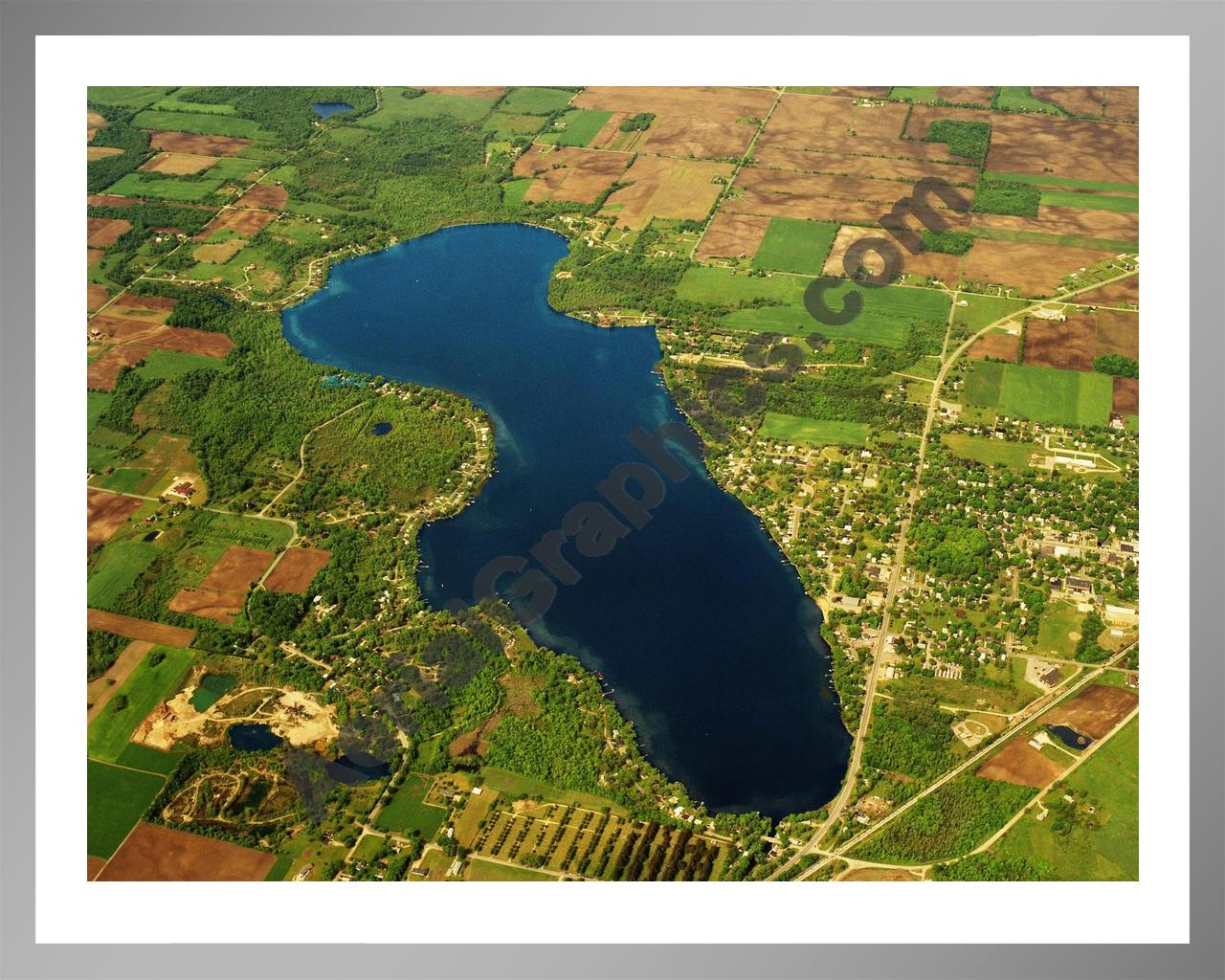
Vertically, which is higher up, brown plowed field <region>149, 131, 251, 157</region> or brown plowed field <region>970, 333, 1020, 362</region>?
brown plowed field <region>970, 333, 1020, 362</region>

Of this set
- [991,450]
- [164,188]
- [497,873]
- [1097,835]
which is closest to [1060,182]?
[991,450]

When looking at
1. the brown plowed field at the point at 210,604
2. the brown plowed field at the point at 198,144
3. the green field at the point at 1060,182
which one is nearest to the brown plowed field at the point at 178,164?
the brown plowed field at the point at 198,144

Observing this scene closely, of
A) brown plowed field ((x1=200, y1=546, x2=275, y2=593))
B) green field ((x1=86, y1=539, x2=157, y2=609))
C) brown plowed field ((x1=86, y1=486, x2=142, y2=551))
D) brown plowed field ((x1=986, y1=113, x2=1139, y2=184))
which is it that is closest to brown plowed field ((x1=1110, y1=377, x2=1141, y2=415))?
brown plowed field ((x1=986, y1=113, x2=1139, y2=184))

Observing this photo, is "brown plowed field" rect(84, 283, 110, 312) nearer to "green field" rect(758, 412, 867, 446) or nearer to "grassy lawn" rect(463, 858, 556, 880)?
"green field" rect(758, 412, 867, 446)

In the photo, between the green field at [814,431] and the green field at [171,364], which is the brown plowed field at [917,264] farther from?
the green field at [171,364]

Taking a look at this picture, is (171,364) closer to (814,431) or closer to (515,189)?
(515,189)

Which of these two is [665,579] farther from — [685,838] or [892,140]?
[892,140]
